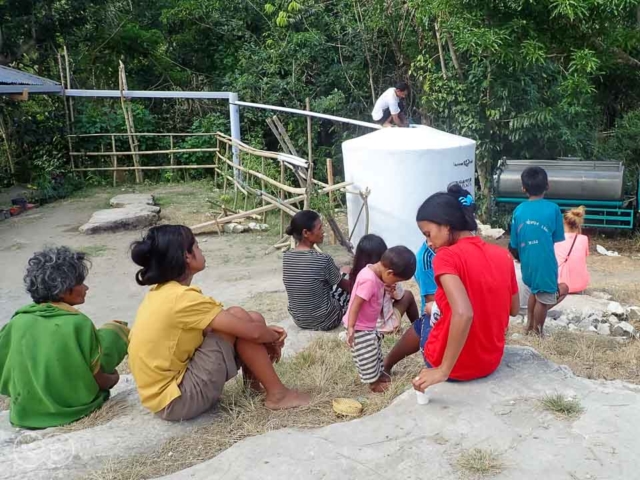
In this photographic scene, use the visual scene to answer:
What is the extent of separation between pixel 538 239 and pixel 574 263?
1667 mm

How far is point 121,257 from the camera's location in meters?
7.93

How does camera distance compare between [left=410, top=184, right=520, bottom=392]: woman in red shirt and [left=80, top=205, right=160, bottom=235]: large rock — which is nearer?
[left=410, top=184, right=520, bottom=392]: woman in red shirt

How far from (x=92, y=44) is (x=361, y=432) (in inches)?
587

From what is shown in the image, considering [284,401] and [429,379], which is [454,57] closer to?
[284,401]

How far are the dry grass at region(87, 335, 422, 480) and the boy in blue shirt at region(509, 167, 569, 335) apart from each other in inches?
44.5

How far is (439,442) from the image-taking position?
7.91 feet

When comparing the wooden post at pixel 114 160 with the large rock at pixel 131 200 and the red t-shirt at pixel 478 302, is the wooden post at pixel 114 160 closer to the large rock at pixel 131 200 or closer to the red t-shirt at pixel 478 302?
the large rock at pixel 131 200

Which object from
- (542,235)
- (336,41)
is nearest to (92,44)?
(336,41)

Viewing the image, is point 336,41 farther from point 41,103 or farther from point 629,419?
point 629,419

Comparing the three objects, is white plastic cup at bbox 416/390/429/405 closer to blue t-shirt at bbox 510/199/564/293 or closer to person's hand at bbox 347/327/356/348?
person's hand at bbox 347/327/356/348

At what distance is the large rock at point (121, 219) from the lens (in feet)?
30.2

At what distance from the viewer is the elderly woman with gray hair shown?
2.84 metres

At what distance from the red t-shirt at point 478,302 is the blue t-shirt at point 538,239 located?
1592mm

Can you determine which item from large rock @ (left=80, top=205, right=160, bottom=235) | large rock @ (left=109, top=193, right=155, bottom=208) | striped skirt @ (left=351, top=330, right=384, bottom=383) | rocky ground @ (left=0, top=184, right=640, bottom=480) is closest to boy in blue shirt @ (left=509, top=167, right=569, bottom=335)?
rocky ground @ (left=0, top=184, right=640, bottom=480)
